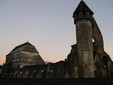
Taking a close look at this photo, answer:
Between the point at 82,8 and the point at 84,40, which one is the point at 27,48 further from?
the point at 84,40

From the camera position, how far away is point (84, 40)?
26.8m

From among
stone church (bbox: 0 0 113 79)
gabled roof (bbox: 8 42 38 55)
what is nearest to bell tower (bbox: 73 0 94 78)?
stone church (bbox: 0 0 113 79)

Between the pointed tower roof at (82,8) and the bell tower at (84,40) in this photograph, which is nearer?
the bell tower at (84,40)

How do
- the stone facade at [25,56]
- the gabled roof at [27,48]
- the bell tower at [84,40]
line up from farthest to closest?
1. the gabled roof at [27,48]
2. the stone facade at [25,56]
3. the bell tower at [84,40]

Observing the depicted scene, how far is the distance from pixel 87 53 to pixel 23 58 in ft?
91.4

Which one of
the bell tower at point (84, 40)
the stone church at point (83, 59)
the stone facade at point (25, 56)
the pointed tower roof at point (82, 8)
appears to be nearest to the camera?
the bell tower at point (84, 40)

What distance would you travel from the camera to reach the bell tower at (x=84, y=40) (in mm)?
25734

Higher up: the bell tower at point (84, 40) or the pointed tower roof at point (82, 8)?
the pointed tower roof at point (82, 8)

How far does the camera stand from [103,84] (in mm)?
17828

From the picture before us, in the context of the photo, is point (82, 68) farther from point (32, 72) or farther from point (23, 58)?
point (23, 58)

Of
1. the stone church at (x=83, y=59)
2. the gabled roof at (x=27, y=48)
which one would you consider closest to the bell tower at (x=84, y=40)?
the stone church at (x=83, y=59)

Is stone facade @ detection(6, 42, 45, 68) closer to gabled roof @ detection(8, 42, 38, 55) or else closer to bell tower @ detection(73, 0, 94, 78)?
gabled roof @ detection(8, 42, 38, 55)

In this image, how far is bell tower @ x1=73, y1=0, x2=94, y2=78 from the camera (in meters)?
25.7

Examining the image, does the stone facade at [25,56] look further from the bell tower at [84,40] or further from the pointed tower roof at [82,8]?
the pointed tower roof at [82,8]
